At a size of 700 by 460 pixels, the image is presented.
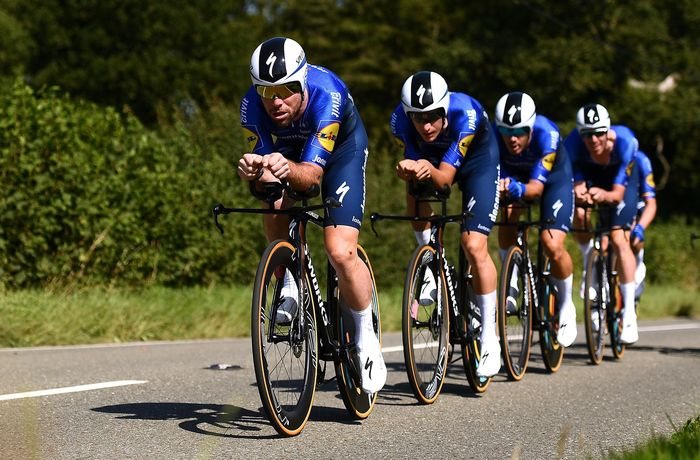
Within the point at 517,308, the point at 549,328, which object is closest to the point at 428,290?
the point at 517,308

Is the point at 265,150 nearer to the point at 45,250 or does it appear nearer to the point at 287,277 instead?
the point at 287,277

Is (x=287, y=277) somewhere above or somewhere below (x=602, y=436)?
above

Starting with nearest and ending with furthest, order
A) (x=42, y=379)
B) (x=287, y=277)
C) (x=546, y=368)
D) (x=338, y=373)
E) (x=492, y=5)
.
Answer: (x=287, y=277), (x=338, y=373), (x=42, y=379), (x=546, y=368), (x=492, y=5)

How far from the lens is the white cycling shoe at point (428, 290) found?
762 centimetres

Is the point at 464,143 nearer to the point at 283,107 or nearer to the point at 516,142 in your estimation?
the point at 516,142

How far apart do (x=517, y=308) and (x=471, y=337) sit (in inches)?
45.1

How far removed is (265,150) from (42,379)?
8.81ft

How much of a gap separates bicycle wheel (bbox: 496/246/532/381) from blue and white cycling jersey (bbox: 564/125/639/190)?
6.75 ft

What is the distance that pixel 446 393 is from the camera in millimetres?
8141

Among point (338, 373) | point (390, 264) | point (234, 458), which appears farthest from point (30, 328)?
point (390, 264)

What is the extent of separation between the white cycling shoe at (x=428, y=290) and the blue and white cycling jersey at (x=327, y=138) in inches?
53.0

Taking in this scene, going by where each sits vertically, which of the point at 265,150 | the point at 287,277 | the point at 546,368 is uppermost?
the point at 265,150

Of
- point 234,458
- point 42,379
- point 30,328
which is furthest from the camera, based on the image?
point 30,328

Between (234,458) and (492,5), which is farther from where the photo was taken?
(492,5)
